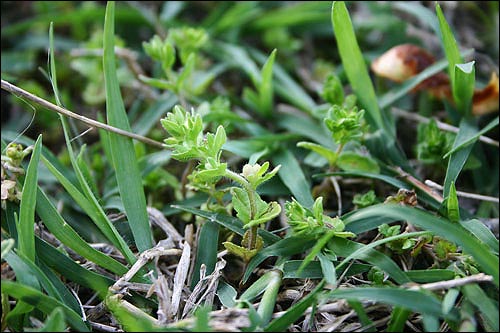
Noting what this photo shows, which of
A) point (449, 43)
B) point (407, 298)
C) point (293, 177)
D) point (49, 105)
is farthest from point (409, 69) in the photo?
point (49, 105)

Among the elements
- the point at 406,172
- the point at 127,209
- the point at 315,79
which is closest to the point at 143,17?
the point at 315,79

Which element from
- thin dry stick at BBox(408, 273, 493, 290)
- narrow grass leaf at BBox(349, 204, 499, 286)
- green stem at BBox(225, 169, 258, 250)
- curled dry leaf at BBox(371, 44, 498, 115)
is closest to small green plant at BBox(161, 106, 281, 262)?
green stem at BBox(225, 169, 258, 250)

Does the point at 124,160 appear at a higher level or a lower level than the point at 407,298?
higher

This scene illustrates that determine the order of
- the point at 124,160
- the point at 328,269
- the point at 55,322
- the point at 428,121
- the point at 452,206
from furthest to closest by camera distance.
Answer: the point at 428,121
the point at 124,160
the point at 452,206
the point at 328,269
the point at 55,322

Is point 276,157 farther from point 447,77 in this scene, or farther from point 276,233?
point 447,77

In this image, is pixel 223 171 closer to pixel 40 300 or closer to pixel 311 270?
pixel 311 270

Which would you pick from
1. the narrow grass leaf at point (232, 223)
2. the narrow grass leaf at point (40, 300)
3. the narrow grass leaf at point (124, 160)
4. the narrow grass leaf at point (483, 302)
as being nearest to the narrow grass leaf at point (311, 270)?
the narrow grass leaf at point (232, 223)

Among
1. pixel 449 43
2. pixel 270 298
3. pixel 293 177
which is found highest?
pixel 449 43

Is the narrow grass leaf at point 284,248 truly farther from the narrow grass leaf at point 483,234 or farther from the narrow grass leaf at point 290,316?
the narrow grass leaf at point 483,234
